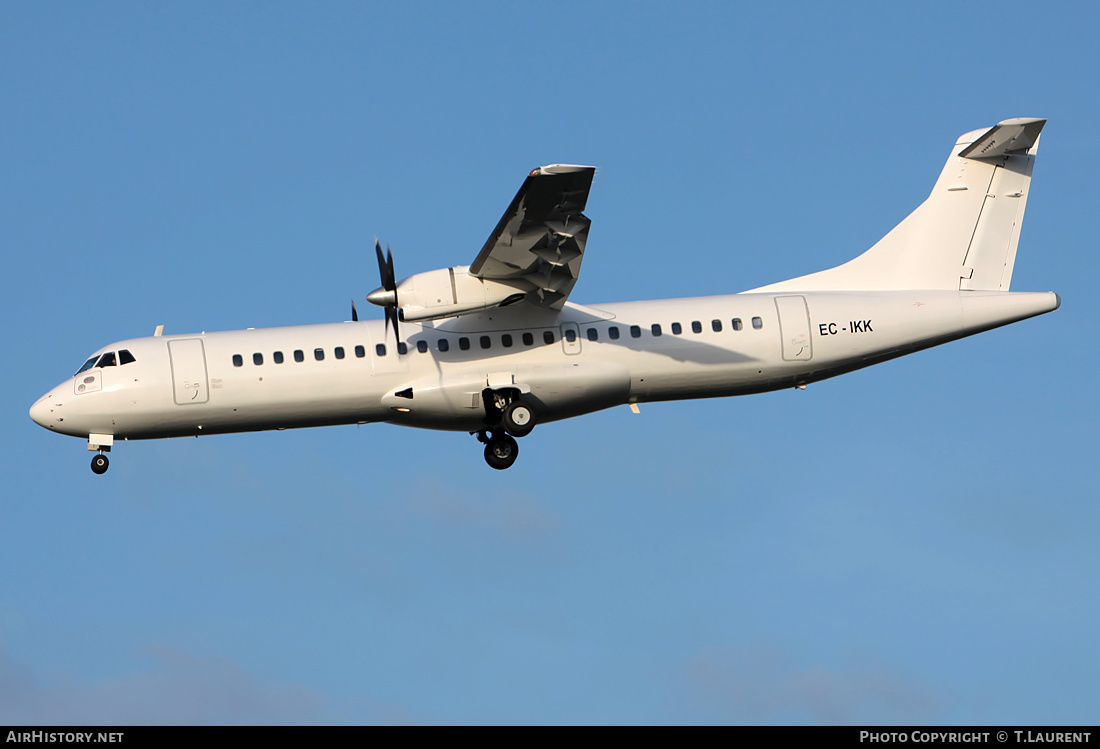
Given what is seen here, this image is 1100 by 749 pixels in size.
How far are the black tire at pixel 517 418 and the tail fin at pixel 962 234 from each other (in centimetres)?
667

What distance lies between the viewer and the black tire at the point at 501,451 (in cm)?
2870

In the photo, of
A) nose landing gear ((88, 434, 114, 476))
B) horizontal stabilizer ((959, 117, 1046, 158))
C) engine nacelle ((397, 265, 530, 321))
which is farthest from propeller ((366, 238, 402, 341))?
horizontal stabilizer ((959, 117, 1046, 158))

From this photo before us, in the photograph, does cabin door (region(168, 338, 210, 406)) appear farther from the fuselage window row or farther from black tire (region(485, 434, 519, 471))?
black tire (region(485, 434, 519, 471))

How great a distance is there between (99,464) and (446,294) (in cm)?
843

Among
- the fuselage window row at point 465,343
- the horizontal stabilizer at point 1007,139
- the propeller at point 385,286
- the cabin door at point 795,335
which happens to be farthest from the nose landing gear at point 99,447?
the horizontal stabilizer at point 1007,139

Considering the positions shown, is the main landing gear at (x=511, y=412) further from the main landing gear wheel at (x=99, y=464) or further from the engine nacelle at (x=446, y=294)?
the main landing gear wheel at (x=99, y=464)

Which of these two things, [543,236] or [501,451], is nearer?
[543,236]

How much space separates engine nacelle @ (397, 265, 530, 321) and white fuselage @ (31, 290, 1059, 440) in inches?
85.8

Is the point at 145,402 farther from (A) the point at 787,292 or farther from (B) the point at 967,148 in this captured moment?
(B) the point at 967,148

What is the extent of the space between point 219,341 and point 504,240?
22.9 ft

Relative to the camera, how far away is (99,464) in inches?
1088

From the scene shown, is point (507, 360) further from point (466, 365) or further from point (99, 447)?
point (99, 447)

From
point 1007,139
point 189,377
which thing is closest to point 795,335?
point 1007,139
